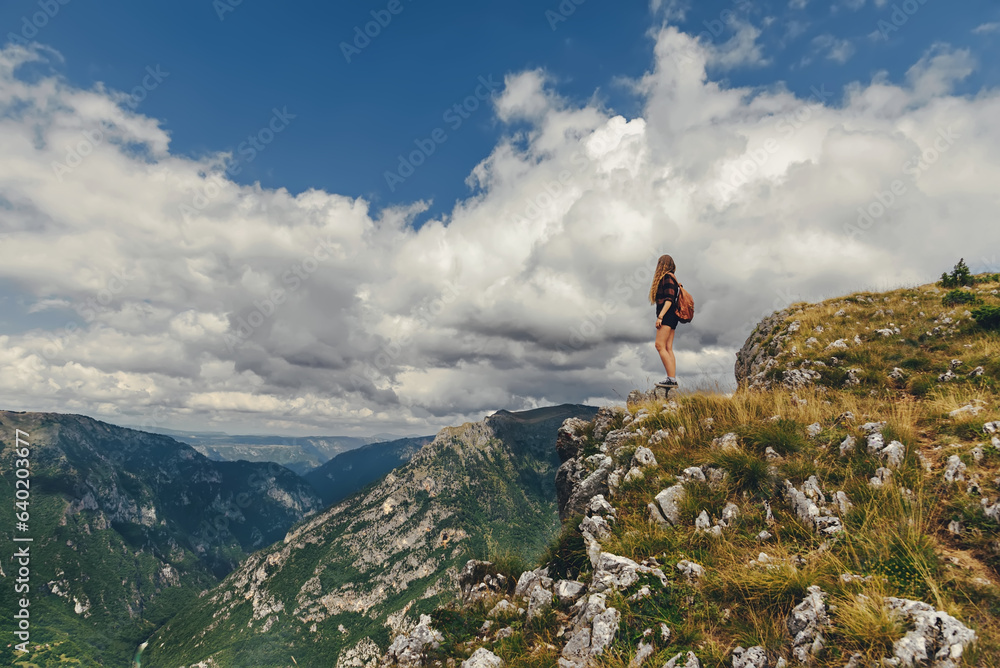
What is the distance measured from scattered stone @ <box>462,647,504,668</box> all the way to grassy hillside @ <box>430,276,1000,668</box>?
0.85 ft

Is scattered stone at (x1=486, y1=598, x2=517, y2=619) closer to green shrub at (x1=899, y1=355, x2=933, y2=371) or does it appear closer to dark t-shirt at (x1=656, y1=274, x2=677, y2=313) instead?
dark t-shirt at (x1=656, y1=274, x2=677, y2=313)

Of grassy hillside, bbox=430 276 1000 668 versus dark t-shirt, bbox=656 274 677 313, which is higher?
dark t-shirt, bbox=656 274 677 313

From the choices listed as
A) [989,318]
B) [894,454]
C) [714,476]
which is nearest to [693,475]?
[714,476]

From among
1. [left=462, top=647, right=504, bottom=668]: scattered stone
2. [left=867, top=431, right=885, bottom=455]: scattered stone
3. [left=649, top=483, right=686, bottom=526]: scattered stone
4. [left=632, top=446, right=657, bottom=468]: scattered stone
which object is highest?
[left=867, top=431, right=885, bottom=455]: scattered stone

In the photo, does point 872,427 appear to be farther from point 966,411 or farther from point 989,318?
point 989,318

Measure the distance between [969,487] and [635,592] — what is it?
6576 millimetres

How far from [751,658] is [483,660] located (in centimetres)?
484

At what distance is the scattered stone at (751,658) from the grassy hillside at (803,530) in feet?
0.60

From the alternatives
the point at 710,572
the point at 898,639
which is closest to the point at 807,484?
the point at 710,572

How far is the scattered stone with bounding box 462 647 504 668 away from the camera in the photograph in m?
8.24

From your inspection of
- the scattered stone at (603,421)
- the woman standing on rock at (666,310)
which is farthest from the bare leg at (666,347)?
the scattered stone at (603,421)

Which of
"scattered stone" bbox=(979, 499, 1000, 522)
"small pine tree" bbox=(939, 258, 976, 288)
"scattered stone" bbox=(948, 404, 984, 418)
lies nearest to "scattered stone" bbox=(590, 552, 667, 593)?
"scattered stone" bbox=(979, 499, 1000, 522)

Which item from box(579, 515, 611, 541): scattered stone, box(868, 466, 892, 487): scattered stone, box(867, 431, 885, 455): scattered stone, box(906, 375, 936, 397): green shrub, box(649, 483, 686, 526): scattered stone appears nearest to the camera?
box(868, 466, 892, 487): scattered stone

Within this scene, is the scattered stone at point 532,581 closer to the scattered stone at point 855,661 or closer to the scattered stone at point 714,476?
the scattered stone at point 714,476
